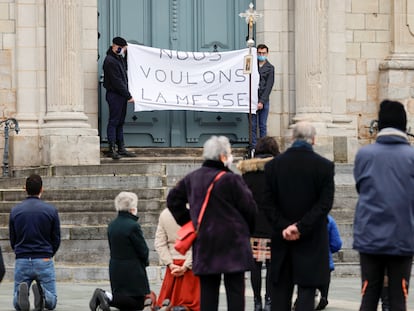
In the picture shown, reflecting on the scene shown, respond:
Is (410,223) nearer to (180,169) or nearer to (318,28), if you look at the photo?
(180,169)

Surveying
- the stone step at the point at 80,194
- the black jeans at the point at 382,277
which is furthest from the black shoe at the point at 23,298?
the stone step at the point at 80,194

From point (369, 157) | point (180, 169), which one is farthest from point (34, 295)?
point (180, 169)

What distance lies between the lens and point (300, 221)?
11.6 metres

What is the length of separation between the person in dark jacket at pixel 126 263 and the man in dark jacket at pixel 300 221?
98.5 inches

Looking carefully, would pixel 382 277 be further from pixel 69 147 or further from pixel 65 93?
pixel 65 93

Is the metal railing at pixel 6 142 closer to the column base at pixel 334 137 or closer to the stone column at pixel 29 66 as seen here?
the stone column at pixel 29 66

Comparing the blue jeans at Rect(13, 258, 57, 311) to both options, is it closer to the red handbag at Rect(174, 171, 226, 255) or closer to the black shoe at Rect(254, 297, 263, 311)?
the black shoe at Rect(254, 297, 263, 311)

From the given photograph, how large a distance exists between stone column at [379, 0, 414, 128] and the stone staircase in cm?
236

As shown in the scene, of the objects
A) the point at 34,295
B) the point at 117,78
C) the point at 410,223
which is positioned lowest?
the point at 34,295

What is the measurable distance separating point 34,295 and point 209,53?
9.25 m

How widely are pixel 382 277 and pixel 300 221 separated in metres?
0.80

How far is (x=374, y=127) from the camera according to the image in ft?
78.9

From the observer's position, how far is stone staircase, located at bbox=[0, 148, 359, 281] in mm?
18547

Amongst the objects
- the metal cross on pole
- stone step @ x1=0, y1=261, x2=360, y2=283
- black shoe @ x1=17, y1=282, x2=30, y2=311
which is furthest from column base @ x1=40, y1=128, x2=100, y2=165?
black shoe @ x1=17, y1=282, x2=30, y2=311
